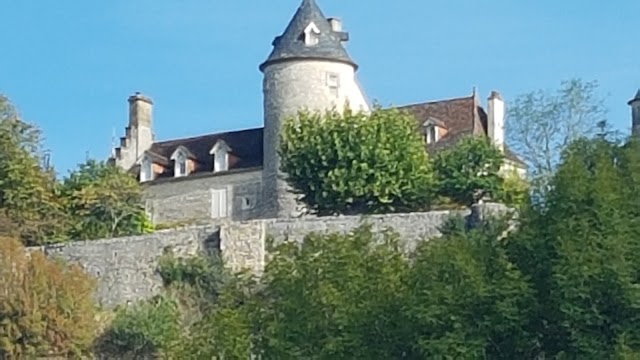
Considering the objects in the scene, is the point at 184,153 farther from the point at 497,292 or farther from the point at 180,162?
the point at 497,292

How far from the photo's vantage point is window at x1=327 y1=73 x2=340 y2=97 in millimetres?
64312

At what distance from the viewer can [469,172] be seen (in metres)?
59.9

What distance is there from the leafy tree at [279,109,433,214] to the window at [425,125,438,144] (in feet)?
14.6

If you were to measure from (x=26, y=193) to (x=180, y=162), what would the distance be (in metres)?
8.70

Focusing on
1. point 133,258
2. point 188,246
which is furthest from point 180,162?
point 188,246

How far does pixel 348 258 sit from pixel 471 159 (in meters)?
20.2

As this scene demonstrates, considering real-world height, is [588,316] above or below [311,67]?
below

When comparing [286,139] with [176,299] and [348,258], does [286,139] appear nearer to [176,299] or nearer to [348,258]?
[176,299]

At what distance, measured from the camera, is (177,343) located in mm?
44469

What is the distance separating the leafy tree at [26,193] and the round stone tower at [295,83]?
610cm

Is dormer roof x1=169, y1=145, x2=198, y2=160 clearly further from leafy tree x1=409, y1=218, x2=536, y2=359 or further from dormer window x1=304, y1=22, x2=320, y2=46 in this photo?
leafy tree x1=409, y1=218, x2=536, y2=359

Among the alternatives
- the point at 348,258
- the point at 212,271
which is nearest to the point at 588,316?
the point at 348,258

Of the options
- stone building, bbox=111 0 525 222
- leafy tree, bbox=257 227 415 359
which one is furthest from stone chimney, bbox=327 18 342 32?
leafy tree, bbox=257 227 415 359

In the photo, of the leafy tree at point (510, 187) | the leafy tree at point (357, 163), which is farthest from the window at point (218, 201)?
the leafy tree at point (510, 187)
